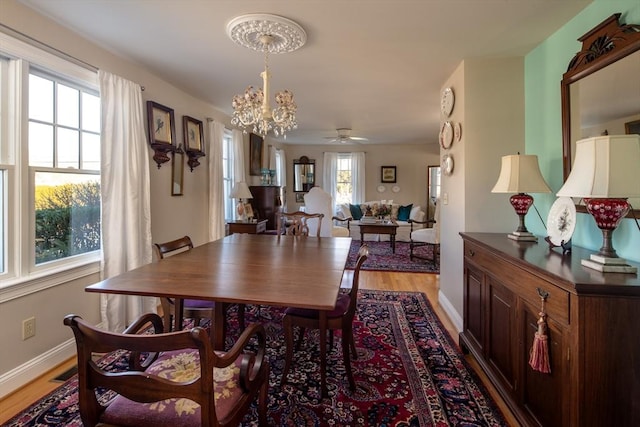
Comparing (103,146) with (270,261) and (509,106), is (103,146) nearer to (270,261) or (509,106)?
(270,261)

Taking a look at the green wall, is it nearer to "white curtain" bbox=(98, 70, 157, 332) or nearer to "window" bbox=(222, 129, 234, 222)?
"white curtain" bbox=(98, 70, 157, 332)

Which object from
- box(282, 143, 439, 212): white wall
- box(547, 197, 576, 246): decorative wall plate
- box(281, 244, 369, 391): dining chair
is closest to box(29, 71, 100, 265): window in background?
box(281, 244, 369, 391): dining chair

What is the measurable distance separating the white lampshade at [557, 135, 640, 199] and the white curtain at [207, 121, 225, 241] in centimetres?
382

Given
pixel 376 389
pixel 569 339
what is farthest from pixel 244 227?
pixel 569 339

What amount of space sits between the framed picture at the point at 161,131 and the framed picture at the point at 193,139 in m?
0.27

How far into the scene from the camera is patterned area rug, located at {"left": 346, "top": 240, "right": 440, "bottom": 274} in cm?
483

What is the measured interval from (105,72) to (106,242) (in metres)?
1.37

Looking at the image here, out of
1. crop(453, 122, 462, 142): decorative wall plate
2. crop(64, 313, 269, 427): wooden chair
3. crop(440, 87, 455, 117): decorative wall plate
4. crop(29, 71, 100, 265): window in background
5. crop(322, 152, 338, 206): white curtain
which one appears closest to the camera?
crop(64, 313, 269, 427): wooden chair

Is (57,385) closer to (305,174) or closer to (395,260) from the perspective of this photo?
(395,260)

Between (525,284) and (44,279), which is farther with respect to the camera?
(44,279)

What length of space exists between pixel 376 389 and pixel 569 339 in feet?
3.66

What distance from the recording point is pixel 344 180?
331 inches

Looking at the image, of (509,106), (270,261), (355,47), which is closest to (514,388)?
(270,261)

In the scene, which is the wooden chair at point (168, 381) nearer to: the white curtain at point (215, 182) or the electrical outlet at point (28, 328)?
the electrical outlet at point (28, 328)
